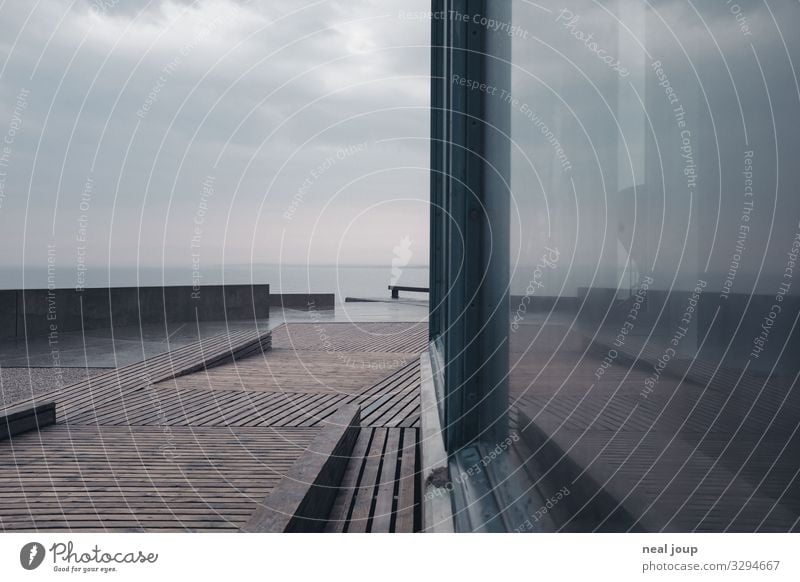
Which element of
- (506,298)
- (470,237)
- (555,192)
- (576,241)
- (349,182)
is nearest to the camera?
(576,241)

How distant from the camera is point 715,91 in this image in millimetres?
724

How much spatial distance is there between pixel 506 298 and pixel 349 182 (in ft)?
5.68

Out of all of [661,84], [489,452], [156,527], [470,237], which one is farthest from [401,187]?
[661,84]

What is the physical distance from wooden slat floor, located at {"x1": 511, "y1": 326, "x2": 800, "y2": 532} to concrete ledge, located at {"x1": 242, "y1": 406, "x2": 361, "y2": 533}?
3.11ft

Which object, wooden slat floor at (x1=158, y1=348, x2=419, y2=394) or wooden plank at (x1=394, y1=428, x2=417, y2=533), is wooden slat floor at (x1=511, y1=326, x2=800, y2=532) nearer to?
wooden plank at (x1=394, y1=428, x2=417, y2=533)

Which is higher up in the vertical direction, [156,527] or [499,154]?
[499,154]

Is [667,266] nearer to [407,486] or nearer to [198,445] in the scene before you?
[407,486]

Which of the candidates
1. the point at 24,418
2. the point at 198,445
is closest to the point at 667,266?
the point at 198,445

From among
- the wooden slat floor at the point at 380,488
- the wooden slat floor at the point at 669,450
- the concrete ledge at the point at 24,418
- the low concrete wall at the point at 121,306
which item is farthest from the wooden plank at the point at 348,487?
the low concrete wall at the point at 121,306

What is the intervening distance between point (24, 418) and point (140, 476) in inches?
50.3

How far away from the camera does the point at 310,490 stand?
7.30 feet

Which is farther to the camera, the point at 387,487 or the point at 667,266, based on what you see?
the point at 387,487
